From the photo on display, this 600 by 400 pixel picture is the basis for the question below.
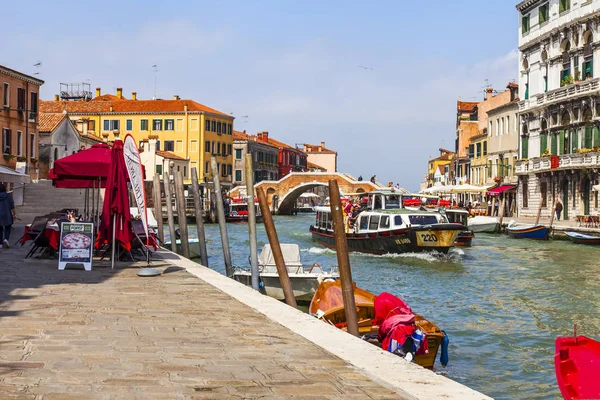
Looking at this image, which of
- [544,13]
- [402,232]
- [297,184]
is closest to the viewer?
[402,232]

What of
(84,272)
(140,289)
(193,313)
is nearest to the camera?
(193,313)

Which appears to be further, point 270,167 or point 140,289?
point 270,167

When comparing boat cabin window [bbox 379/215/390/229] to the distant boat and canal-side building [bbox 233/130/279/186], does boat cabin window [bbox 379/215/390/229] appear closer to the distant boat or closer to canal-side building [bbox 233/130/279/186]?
the distant boat

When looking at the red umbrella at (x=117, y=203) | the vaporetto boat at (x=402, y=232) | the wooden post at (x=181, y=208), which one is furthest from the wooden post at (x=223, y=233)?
the vaporetto boat at (x=402, y=232)

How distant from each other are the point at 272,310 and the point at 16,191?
31.3 meters

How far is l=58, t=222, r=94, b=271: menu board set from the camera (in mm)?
13008

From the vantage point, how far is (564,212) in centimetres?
4391

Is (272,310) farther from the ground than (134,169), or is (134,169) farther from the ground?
(134,169)

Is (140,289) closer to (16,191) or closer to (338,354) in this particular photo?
(338,354)

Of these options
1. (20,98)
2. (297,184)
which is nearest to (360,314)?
(20,98)

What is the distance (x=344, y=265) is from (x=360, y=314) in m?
1.29

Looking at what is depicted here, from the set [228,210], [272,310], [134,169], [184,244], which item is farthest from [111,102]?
[272,310]

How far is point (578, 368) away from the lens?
244 inches

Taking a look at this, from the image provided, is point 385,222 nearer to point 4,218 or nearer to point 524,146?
point 4,218
